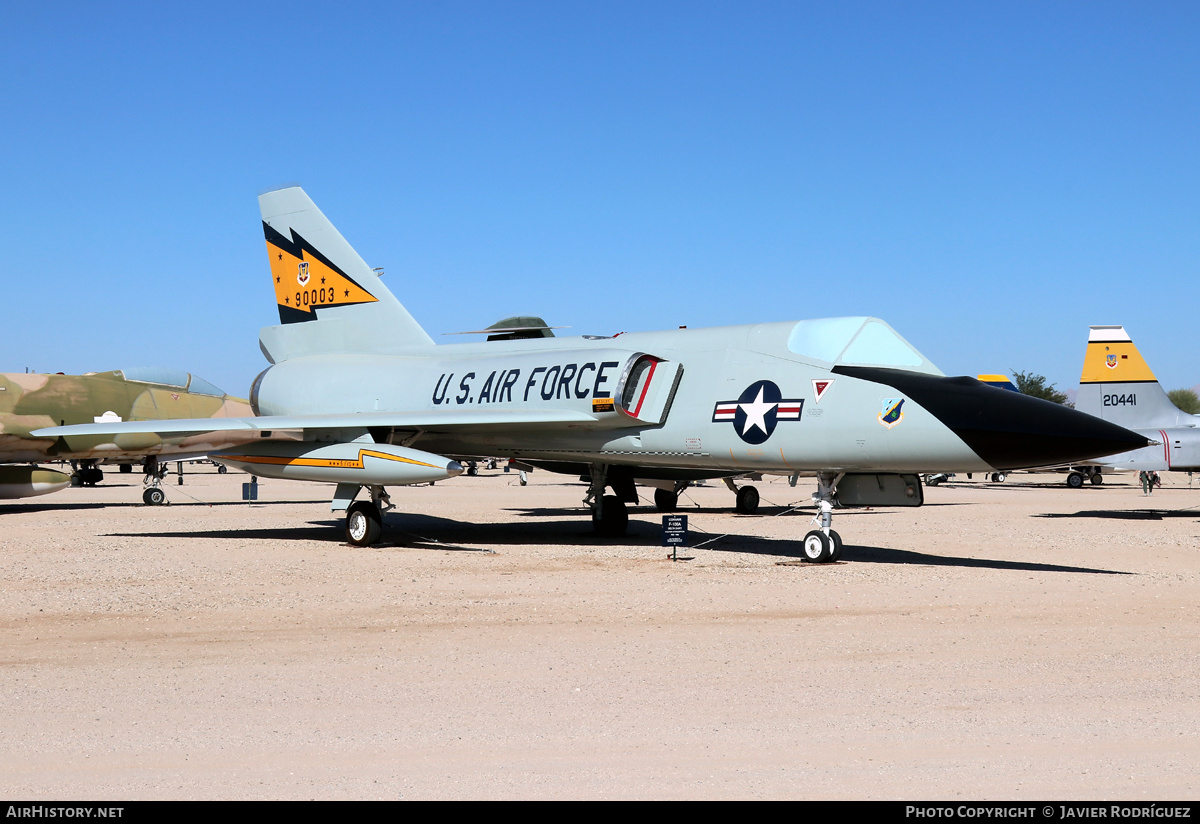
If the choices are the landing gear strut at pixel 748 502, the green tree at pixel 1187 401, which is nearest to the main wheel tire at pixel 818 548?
the landing gear strut at pixel 748 502

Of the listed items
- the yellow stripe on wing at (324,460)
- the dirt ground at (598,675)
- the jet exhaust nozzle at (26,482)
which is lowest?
the dirt ground at (598,675)

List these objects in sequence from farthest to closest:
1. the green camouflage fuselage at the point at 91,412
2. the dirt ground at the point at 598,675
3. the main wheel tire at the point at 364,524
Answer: the green camouflage fuselage at the point at 91,412, the main wheel tire at the point at 364,524, the dirt ground at the point at 598,675

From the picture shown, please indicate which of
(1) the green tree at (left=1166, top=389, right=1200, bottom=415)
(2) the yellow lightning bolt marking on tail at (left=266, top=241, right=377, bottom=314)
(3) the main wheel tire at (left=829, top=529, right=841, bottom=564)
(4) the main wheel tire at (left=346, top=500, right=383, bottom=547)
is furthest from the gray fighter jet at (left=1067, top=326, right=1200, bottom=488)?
(1) the green tree at (left=1166, top=389, right=1200, bottom=415)

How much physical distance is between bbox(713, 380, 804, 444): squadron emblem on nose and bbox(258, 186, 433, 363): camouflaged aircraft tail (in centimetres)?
693

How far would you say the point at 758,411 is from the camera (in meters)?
12.5

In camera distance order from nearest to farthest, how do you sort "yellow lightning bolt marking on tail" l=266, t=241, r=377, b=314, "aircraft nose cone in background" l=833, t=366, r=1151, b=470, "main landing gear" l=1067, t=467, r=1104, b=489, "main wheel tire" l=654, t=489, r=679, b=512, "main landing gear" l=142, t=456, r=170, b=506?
"aircraft nose cone in background" l=833, t=366, r=1151, b=470
"yellow lightning bolt marking on tail" l=266, t=241, r=377, b=314
"main wheel tire" l=654, t=489, r=679, b=512
"main landing gear" l=142, t=456, r=170, b=506
"main landing gear" l=1067, t=467, r=1104, b=489

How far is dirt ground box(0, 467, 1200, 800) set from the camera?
4.36 meters

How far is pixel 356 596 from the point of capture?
997 cm

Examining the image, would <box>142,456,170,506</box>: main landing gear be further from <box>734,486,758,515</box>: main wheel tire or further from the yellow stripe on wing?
<box>734,486,758,515</box>: main wheel tire

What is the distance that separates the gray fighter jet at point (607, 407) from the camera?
36.9 feet

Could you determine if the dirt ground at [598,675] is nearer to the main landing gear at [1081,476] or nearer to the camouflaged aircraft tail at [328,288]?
the camouflaged aircraft tail at [328,288]

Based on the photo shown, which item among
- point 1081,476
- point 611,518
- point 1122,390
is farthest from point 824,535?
point 1081,476

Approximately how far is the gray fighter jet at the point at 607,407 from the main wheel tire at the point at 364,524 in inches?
0.9
